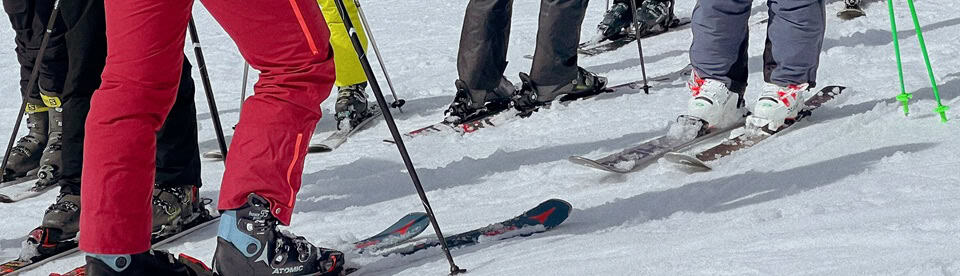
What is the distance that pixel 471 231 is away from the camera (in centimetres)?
346

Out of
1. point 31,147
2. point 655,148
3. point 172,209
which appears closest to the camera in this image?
point 172,209

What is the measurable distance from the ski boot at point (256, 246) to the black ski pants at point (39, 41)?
1.89 m

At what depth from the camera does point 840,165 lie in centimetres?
391

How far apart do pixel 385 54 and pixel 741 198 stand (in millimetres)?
5025

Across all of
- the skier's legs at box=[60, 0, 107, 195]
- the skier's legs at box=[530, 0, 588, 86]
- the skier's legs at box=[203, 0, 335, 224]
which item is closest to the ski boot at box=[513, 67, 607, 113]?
the skier's legs at box=[530, 0, 588, 86]

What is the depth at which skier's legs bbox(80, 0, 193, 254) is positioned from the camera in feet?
8.60

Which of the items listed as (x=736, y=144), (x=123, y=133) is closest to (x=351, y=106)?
(x=736, y=144)

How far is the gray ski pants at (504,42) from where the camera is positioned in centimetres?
543

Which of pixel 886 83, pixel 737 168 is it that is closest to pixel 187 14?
pixel 737 168

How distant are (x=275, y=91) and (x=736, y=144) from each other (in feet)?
7.33

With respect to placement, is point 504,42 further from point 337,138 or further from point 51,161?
point 51,161

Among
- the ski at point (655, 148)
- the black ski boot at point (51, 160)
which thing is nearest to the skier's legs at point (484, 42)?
the ski at point (655, 148)

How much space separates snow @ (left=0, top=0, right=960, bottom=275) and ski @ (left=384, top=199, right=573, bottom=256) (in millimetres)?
41

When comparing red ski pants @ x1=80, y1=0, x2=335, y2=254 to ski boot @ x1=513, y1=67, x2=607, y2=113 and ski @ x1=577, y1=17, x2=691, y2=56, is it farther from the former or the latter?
ski @ x1=577, y1=17, x2=691, y2=56
